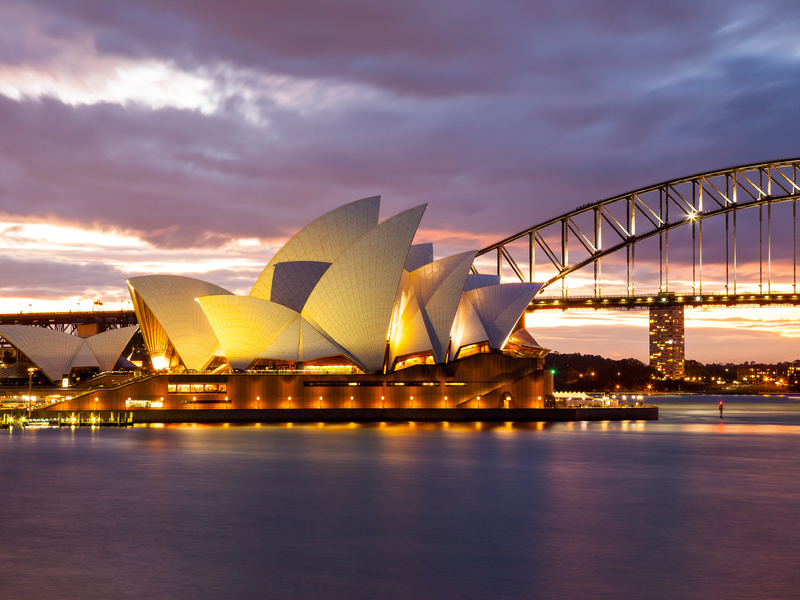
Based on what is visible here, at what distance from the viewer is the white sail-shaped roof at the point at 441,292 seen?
218 ft

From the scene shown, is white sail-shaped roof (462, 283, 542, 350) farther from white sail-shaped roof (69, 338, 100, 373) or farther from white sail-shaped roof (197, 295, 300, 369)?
white sail-shaped roof (69, 338, 100, 373)

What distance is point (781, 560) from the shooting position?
20.8 meters

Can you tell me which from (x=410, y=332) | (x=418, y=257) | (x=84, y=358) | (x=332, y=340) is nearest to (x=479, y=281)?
(x=418, y=257)

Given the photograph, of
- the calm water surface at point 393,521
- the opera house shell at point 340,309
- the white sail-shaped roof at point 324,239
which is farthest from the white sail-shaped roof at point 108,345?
the calm water surface at point 393,521

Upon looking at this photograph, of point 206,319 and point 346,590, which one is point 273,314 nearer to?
point 206,319

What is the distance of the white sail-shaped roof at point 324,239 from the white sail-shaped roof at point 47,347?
36927 mm

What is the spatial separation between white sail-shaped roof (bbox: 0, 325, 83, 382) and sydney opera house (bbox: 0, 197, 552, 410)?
1080 inches

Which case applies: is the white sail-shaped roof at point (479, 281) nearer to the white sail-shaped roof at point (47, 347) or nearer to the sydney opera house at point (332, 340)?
the sydney opera house at point (332, 340)

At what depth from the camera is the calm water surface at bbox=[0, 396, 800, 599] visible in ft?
60.8

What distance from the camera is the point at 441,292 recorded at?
6681 cm

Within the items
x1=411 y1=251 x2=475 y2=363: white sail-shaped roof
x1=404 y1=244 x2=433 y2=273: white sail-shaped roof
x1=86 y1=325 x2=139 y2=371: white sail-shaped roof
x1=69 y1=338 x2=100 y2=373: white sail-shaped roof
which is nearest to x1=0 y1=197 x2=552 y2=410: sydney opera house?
x1=411 y1=251 x2=475 y2=363: white sail-shaped roof

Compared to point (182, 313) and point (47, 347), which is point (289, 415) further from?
point (47, 347)

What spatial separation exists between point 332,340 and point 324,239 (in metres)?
8.32

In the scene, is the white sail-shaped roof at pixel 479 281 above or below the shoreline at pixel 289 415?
above
